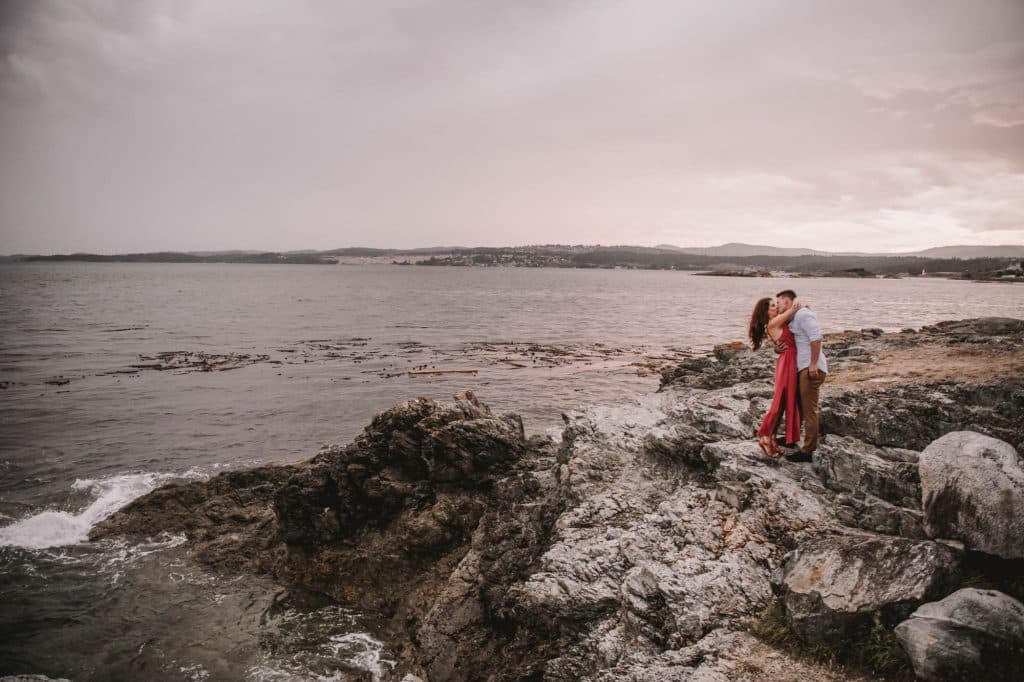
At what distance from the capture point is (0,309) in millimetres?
59812

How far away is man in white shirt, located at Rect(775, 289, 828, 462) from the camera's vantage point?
860 cm

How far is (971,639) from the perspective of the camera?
5.04 meters

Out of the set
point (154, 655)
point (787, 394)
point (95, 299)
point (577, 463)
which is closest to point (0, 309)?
point (95, 299)

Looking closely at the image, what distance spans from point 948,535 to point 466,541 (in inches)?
316

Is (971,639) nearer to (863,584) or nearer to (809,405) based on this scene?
(863,584)

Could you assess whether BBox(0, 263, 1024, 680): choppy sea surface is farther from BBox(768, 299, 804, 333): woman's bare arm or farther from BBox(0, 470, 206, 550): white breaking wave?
BBox(768, 299, 804, 333): woman's bare arm

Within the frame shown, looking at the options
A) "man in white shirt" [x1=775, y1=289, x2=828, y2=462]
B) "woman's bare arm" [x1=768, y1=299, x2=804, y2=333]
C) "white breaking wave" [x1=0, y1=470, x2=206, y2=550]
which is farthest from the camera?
"white breaking wave" [x1=0, y1=470, x2=206, y2=550]

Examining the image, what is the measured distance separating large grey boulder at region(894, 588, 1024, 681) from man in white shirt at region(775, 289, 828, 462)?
3.64 m

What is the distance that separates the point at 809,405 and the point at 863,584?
11.5 feet

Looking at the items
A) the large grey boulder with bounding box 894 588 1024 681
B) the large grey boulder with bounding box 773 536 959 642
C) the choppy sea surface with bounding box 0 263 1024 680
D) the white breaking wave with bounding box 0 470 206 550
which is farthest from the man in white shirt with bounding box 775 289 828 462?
the white breaking wave with bounding box 0 470 206 550

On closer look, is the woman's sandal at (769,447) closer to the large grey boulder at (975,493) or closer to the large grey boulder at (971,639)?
the large grey boulder at (975,493)

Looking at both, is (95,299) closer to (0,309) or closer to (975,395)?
(0,309)

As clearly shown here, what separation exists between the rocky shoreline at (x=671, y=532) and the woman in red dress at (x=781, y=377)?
0.51m

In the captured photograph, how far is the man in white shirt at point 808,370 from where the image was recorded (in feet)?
28.2
